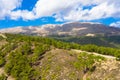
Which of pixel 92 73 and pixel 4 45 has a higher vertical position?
pixel 4 45

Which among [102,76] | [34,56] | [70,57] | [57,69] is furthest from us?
[34,56]

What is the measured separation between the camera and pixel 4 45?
110m

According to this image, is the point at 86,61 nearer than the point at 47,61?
Yes

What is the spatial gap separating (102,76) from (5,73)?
117 feet

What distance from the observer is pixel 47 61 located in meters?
→ 84.9

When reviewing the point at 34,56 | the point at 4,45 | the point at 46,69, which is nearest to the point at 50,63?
the point at 46,69

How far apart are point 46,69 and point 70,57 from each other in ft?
33.4

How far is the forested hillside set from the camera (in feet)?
249

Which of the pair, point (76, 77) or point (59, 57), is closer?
point (76, 77)

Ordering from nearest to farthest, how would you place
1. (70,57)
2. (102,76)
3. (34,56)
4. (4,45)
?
1. (102,76)
2. (70,57)
3. (34,56)
4. (4,45)

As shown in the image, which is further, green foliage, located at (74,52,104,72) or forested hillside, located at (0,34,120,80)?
forested hillside, located at (0,34,120,80)

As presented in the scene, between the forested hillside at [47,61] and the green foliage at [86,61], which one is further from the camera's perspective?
the forested hillside at [47,61]

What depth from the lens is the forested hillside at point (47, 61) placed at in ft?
249

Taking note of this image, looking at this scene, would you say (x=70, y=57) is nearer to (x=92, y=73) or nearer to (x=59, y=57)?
(x=59, y=57)
